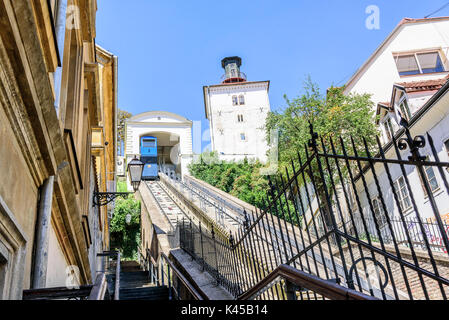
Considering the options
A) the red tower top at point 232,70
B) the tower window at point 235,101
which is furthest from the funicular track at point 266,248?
the red tower top at point 232,70

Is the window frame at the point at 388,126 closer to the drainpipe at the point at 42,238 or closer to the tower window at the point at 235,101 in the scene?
the drainpipe at the point at 42,238

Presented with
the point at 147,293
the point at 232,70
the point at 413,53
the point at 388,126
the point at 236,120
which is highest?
the point at 232,70

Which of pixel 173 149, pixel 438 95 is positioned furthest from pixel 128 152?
pixel 438 95

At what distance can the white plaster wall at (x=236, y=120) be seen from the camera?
41.1 meters

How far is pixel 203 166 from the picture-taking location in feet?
118

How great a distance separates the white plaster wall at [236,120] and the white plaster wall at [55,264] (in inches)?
1356

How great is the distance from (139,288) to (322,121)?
1357cm

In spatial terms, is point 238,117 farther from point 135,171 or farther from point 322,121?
point 135,171

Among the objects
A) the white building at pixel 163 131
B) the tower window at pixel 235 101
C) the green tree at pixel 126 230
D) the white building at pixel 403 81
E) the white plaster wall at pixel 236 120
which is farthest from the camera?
the tower window at pixel 235 101

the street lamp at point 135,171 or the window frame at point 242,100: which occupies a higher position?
the window frame at point 242,100

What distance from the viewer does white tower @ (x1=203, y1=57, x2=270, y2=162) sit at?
41219 millimetres

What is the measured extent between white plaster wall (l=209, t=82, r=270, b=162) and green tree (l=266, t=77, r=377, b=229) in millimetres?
18685

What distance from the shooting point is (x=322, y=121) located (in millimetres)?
19516

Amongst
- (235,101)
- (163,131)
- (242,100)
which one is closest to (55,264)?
(163,131)
